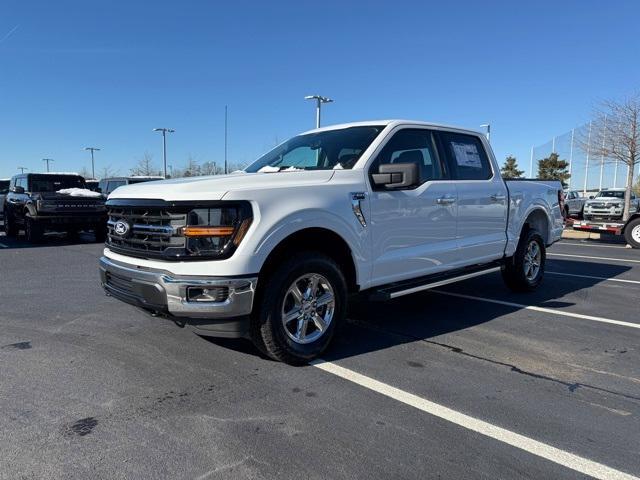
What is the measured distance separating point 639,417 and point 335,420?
197cm

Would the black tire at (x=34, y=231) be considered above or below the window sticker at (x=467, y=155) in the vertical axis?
below

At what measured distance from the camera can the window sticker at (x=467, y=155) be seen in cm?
572

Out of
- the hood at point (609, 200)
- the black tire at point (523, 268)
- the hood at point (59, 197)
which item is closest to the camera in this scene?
the black tire at point (523, 268)

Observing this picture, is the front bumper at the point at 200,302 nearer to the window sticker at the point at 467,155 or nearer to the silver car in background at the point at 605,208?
the window sticker at the point at 467,155

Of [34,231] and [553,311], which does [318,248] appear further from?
[34,231]

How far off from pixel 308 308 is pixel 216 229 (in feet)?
3.46

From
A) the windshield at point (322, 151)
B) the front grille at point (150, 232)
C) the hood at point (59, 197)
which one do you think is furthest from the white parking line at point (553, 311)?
the hood at point (59, 197)

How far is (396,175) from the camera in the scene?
14.2 ft

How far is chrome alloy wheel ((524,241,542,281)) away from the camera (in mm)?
6969

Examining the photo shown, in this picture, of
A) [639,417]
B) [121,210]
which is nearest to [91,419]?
[121,210]

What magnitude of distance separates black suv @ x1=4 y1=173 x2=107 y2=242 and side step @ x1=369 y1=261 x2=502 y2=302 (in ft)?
33.9

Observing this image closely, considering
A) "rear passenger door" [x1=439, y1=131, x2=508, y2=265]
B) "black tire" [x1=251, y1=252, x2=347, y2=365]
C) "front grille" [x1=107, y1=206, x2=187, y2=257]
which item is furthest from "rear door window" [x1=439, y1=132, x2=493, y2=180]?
"front grille" [x1=107, y1=206, x2=187, y2=257]

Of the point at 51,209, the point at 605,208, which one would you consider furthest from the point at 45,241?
the point at 605,208

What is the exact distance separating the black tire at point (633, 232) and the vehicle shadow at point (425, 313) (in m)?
7.18
